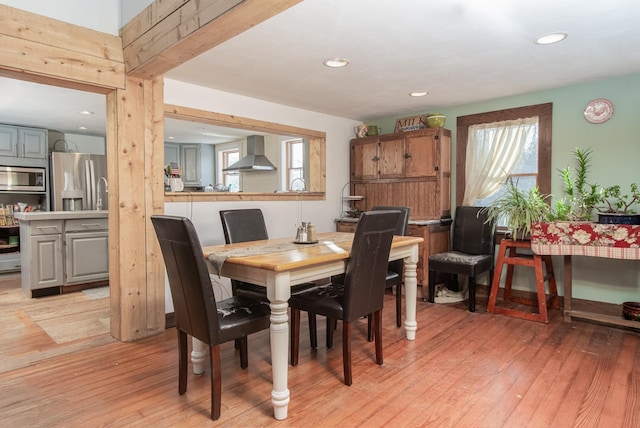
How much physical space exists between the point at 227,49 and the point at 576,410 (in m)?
3.04

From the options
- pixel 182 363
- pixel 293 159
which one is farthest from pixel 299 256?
pixel 293 159

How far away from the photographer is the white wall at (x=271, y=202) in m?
3.50

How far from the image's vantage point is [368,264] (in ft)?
7.59

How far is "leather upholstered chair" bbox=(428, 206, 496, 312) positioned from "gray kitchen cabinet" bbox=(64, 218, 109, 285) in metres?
3.84

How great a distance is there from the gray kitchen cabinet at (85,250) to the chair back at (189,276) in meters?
3.09

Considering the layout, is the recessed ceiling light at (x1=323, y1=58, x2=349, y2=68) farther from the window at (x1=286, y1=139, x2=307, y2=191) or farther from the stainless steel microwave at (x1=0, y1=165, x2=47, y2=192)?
the stainless steel microwave at (x1=0, y1=165, x2=47, y2=192)

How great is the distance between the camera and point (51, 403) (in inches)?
81.8

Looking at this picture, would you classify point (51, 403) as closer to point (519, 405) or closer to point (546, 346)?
point (519, 405)

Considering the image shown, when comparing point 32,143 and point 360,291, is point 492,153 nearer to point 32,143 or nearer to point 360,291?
point 360,291

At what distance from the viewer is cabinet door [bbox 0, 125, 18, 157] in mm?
5504

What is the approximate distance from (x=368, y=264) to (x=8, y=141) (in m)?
5.95

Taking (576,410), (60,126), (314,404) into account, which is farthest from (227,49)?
(60,126)

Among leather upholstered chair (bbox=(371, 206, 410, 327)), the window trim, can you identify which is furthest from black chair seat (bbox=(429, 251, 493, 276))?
the window trim

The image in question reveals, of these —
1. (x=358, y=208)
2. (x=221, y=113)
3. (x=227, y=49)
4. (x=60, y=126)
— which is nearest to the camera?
(x=227, y=49)
